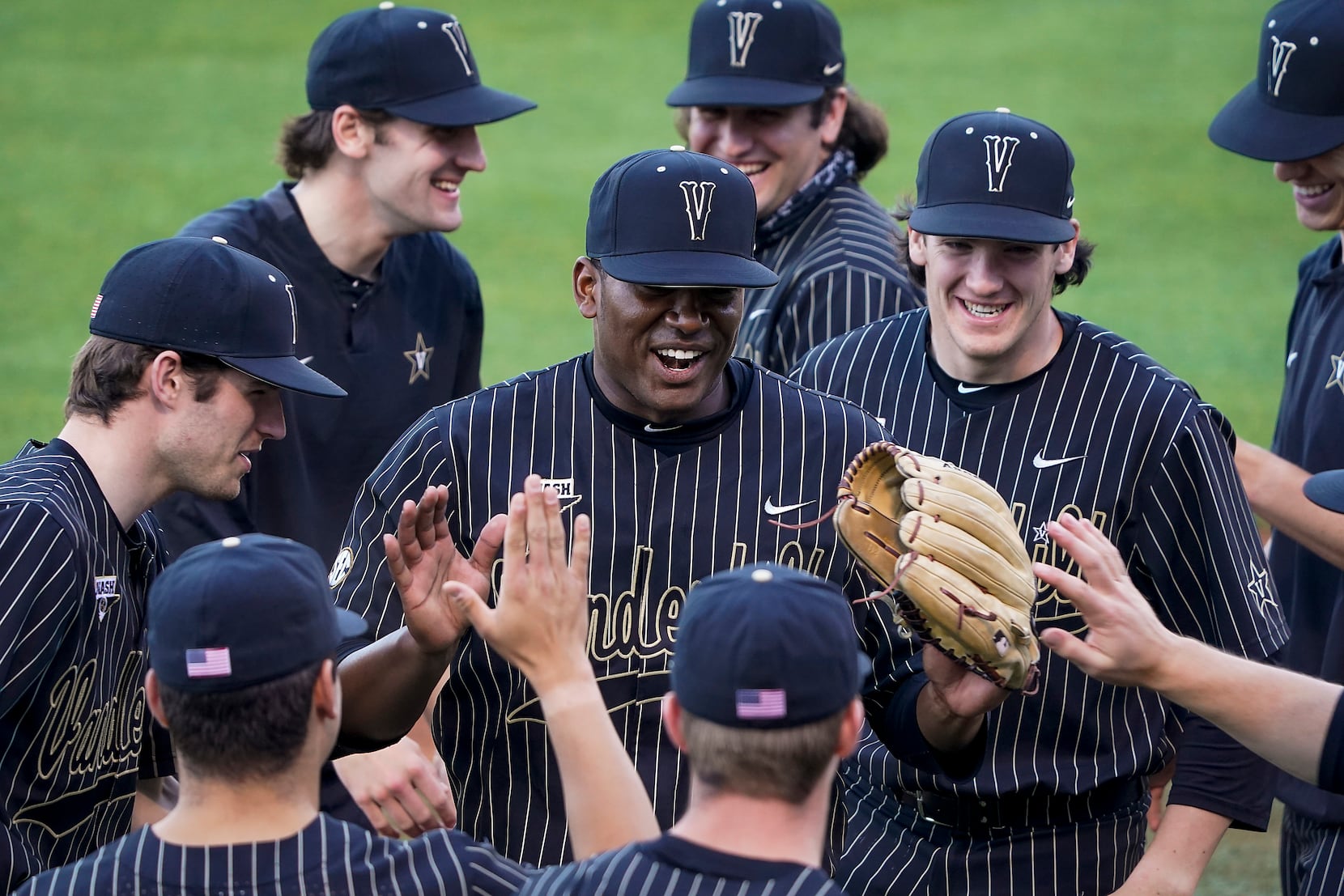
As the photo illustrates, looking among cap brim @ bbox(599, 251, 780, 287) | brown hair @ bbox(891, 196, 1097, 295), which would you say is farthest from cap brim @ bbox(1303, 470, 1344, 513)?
cap brim @ bbox(599, 251, 780, 287)

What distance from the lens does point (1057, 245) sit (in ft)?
12.9

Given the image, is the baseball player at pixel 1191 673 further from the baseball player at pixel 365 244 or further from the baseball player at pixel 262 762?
the baseball player at pixel 365 244

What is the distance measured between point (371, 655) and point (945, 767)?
117 centimetres

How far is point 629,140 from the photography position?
15.6 meters

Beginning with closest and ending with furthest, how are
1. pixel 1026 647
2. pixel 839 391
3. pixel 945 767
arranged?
pixel 1026 647
pixel 945 767
pixel 839 391

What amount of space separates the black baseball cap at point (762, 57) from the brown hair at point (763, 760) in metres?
3.26

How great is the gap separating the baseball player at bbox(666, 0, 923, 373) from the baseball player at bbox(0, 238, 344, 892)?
1754mm

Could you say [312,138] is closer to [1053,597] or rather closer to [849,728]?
[1053,597]

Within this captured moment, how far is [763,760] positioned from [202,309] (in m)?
1.73

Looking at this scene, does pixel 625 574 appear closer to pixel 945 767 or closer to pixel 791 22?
pixel 945 767

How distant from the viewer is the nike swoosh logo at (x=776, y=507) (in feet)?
11.0

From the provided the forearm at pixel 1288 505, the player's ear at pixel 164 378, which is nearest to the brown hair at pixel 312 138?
the player's ear at pixel 164 378

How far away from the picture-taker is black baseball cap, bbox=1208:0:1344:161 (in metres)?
4.53

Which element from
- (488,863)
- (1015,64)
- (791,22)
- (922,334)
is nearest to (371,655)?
(488,863)
